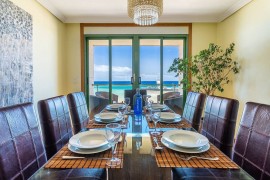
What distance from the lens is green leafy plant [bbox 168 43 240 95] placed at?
11.2 ft

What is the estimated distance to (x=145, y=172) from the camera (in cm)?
184

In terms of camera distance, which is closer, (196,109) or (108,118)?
(108,118)

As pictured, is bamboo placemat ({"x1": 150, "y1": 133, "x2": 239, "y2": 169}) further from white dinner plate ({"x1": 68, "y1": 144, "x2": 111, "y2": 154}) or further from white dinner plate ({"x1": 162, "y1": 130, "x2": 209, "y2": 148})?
white dinner plate ({"x1": 68, "y1": 144, "x2": 111, "y2": 154})

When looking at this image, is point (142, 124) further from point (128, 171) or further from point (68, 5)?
point (68, 5)

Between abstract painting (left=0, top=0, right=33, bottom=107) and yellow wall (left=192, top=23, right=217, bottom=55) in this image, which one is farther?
yellow wall (left=192, top=23, right=217, bottom=55)

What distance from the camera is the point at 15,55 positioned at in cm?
233

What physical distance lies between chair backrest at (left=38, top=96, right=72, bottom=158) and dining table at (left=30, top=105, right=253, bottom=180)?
247 mm

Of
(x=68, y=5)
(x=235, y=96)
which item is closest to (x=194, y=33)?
(x=235, y=96)

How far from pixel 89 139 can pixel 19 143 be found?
0.38m

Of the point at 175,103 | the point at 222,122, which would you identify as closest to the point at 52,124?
the point at 222,122

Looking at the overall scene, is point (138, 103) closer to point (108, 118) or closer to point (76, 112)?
point (108, 118)

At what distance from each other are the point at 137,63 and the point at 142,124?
254 cm

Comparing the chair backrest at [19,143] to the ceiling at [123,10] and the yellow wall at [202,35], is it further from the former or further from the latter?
the yellow wall at [202,35]

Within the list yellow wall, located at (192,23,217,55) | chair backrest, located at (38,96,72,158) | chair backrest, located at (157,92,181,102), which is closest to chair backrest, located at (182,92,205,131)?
chair backrest, located at (38,96,72,158)
